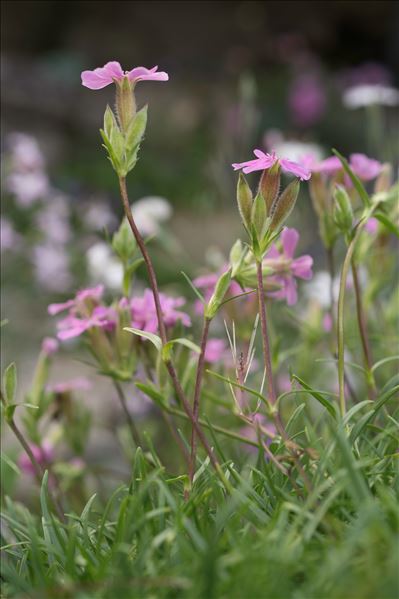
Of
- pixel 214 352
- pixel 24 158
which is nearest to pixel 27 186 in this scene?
pixel 24 158

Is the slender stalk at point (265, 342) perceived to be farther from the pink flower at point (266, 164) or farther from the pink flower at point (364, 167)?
the pink flower at point (364, 167)

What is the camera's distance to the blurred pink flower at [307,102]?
183 inches

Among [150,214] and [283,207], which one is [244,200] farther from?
[150,214]

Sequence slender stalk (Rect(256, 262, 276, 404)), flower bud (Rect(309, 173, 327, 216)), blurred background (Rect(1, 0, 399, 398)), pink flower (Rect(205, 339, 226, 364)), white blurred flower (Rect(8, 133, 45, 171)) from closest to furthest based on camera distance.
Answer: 1. slender stalk (Rect(256, 262, 276, 404))
2. flower bud (Rect(309, 173, 327, 216))
3. pink flower (Rect(205, 339, 226, 364))
4. white blurred flower (Rect(8, 133, 45, 171))
5. blurred background (Rect(1, 0, 399, 398))

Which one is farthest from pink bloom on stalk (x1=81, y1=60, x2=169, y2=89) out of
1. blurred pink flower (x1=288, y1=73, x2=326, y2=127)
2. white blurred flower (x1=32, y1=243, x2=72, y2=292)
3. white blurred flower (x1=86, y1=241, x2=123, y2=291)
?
blurred pink flower (x1=288, y1=73, x2=326, y2=127)

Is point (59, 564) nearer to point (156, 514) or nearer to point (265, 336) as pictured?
point (156, 514)

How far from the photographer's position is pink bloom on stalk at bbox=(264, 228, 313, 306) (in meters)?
0.91

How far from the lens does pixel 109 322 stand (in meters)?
0.94

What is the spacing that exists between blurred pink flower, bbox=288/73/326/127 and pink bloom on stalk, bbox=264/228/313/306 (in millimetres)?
3881

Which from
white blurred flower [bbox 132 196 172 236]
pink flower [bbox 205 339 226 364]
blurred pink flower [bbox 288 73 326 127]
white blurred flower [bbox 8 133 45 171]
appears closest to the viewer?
pink flower [bbox 205 339 226 364]

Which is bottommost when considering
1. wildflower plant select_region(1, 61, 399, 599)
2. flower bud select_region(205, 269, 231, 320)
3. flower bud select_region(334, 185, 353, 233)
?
wildflower plant select_region(1, 61, 399, 599)

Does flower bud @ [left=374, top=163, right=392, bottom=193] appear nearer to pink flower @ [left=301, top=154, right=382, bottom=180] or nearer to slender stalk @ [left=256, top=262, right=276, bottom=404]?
pink flower @ [left=301, top=154, right=382, bottom=180]

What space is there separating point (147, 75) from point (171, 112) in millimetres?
4151

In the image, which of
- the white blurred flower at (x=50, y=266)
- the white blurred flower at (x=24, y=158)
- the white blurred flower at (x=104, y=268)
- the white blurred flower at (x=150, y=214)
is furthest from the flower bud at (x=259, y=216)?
the white blurred flower at (x=50, y=266)
